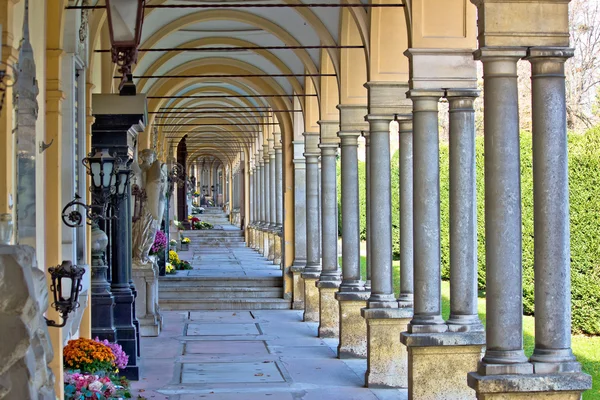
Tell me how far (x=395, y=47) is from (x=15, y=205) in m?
7.86

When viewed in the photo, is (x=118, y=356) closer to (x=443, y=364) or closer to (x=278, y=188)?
(x=443, y=364)

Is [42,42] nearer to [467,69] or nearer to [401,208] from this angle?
[467,69]

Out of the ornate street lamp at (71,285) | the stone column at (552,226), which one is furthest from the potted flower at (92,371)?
the stone column at (552,226)

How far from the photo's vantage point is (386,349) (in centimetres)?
1365

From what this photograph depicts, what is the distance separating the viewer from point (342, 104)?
16641mm

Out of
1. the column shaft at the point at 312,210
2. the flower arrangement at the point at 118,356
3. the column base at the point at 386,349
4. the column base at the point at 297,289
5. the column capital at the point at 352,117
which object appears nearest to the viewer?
the flower arrangement at the point at 118,356

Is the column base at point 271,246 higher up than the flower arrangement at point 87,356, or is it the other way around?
the column base at point 271,246

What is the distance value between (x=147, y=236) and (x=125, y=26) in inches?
538

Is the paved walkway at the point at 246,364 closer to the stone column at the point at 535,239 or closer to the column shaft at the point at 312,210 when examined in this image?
the column shaft at the point at 312,210

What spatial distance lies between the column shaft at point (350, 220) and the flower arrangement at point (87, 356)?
6.35 m

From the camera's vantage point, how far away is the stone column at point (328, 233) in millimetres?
19016

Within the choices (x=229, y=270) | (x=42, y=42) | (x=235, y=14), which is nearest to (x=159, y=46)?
(x=235, y=14)

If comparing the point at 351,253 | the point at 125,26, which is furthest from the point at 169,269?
the point at 125,26

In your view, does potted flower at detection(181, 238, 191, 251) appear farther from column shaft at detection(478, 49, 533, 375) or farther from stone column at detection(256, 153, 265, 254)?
column shaft at detection(478, 49, 533, 375)
